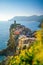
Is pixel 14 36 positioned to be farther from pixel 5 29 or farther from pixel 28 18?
pixel 28 18

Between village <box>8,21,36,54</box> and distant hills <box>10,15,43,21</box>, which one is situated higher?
distant hills <box>10,15,43,21</box>

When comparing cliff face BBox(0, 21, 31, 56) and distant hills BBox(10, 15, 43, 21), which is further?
distant hills BBox(10, 15, 43, 21)

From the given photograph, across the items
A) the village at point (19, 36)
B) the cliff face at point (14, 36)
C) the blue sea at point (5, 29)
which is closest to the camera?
the village at point (19, 36)

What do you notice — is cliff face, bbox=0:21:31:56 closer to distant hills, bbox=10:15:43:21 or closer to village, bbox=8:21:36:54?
village, bbox=8:21:36:54

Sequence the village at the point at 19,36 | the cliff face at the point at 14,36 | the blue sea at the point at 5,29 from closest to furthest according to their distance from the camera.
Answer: the village at the point at 19,36
the cliff face at the point at 14,36
the blue sea at the point at 5,29

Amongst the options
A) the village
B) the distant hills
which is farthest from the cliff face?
the distant hills

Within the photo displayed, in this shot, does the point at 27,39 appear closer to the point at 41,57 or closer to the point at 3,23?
the point at 3,23

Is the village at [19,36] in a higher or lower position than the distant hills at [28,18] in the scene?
lower

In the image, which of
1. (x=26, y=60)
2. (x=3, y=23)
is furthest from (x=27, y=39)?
(x=26, y=60)

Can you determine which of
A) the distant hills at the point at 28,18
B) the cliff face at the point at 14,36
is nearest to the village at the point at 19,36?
the cliff face at the point at 14,36

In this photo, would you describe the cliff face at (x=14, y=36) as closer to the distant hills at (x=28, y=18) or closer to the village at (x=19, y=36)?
the village at (x=19, y=36)

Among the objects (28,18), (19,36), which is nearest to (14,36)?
(19,36)
